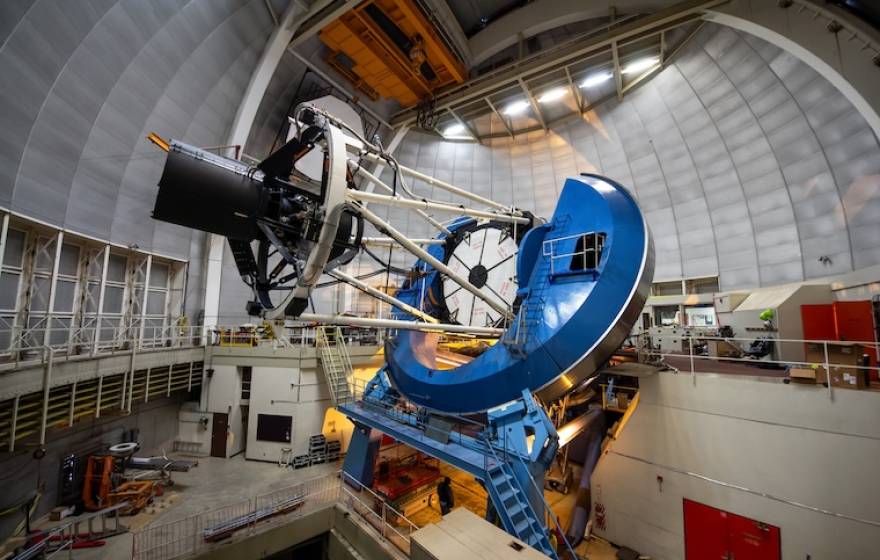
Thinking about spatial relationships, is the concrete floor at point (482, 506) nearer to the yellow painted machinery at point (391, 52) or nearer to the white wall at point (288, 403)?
the white wall at point (288, 403)

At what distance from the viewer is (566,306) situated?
21.9 feet

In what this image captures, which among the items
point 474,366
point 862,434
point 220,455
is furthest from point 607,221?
point 220,455

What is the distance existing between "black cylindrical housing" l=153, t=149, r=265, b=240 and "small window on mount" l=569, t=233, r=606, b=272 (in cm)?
585

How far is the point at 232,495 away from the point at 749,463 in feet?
41.7

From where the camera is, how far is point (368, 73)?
1708 cm

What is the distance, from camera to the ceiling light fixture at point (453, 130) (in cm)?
2216

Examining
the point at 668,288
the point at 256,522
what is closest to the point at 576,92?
the point at 668,288

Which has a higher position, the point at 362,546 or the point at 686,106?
the point at 686,106

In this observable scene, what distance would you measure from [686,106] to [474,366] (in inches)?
660

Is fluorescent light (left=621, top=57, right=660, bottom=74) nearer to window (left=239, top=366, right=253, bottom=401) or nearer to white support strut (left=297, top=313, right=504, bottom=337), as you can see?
white support strut (left=297, top=313, right=504, bottom=337)

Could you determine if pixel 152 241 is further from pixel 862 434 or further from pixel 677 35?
pixel 677 35

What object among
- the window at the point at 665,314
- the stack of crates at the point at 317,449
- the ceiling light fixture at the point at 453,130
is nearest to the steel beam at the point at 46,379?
the stack of crates at the point at 317,449

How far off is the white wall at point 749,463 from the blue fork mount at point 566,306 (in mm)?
2524

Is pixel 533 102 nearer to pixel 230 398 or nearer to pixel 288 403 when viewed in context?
pixel 288 403
